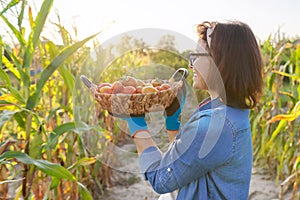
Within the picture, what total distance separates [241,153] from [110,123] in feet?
7.68

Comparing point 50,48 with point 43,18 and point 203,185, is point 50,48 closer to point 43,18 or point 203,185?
point 43,18

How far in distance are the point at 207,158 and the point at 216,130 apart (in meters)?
0.07

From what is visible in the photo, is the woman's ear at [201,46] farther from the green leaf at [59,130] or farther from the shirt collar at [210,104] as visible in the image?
the green leaf at [59,130]

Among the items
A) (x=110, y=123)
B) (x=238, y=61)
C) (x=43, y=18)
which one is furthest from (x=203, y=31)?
(x=110, y=123)

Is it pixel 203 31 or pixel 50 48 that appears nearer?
pixel 203 31

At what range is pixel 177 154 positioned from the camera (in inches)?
40.7

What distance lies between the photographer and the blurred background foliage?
140 cm

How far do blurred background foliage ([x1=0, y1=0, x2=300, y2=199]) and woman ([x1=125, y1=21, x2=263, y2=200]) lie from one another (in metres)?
0.14

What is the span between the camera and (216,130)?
3.34 feet

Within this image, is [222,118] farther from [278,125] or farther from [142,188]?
[142,188]

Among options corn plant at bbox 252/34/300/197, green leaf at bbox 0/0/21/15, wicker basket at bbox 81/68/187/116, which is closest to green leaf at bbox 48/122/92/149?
green leaf at bbox 0/0/21/15

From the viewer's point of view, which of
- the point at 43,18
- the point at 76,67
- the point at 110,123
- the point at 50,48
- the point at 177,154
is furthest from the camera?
the point at 110,123

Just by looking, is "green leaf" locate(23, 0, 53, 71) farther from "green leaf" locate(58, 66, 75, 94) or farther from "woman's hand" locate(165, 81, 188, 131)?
"woman's hand" locate(165, 81, 188, 131)

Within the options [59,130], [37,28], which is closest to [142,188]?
[59,130]
